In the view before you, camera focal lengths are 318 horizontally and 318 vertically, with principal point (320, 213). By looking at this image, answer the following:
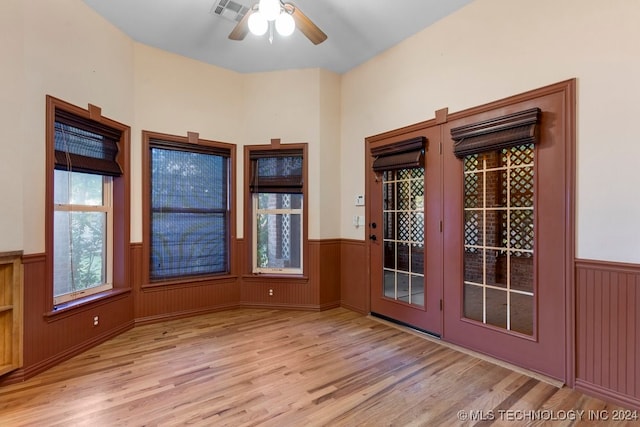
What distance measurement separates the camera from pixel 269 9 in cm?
219

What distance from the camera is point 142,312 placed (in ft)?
12.0

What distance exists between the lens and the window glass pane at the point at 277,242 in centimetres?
433

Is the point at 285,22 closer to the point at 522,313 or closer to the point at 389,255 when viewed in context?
the point at 389,255

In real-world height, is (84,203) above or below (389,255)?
above

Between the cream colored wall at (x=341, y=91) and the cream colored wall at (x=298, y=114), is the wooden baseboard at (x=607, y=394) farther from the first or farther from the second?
the cream colored wall at (x=298, y=114)

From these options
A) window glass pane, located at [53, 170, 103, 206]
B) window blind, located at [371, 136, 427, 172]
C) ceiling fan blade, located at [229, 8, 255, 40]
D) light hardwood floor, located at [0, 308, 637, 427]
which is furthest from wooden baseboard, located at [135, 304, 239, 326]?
ceiling fan blade, located at [229, 8, 255, 40]

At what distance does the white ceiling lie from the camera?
9.62ft

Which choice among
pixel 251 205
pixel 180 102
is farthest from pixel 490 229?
pixel 180 102

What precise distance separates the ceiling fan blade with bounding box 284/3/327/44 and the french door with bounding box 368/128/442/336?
1411 millimetres

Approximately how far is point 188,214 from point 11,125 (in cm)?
185

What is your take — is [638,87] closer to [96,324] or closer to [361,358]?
[361,358]

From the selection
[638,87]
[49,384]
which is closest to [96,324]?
[49,384]

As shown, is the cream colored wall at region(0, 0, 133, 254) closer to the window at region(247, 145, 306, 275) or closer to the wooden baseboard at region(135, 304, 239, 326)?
the wooden baseboard at region(135, 304, 239, 326)

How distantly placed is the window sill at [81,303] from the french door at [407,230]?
9.43 feet
